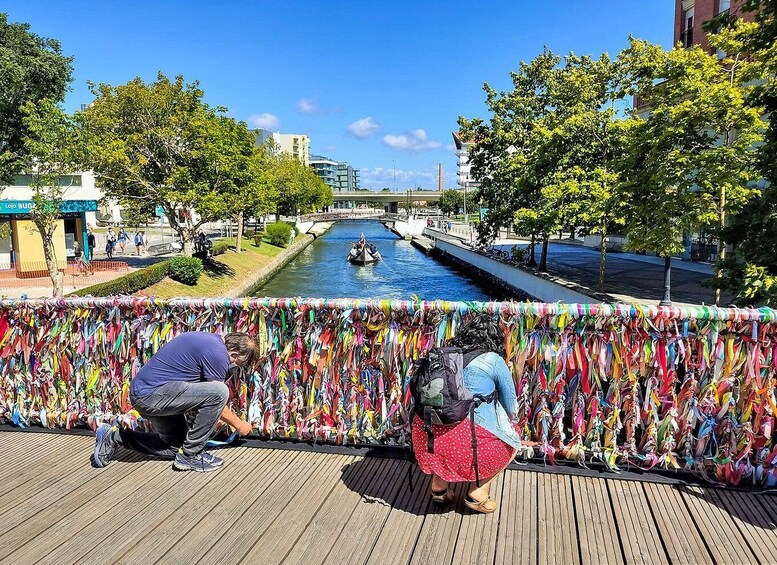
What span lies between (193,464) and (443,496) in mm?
2268

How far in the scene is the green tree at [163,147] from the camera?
28328 mm

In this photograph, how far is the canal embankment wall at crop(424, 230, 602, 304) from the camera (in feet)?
71.4

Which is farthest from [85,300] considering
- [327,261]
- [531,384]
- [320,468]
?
[327,261]

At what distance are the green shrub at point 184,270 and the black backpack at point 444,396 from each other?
24715 millimetres

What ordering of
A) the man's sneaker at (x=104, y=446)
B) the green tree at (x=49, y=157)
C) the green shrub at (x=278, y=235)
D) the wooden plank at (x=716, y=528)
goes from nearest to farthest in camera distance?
1. the wooden plank at (x=716, y=528)
2. the man's sneaker at (x=104, y=446)
3. the green tree at (x=49, y=157)
4. the green shrub at (x=278, y=235)

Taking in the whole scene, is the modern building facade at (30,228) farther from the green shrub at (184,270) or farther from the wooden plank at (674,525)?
the wooden plank at (674,525)

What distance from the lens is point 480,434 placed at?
12.9ft

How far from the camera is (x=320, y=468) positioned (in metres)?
5.07

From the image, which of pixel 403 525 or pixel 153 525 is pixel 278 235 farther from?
pixel 403 525

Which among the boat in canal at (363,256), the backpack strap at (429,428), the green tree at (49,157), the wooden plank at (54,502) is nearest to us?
the backpack strap at (429,428)

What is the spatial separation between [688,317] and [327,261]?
51.3 meters

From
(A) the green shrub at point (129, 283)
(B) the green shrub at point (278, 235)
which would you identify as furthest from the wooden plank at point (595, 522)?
(B) the green shrub at point (278, 235)

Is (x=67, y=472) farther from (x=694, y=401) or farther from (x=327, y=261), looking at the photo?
(x=327, y=261)

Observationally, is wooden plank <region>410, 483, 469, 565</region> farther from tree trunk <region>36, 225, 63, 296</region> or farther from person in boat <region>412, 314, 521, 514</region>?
tree trunk <region>36, 225, 63, 296</region>
